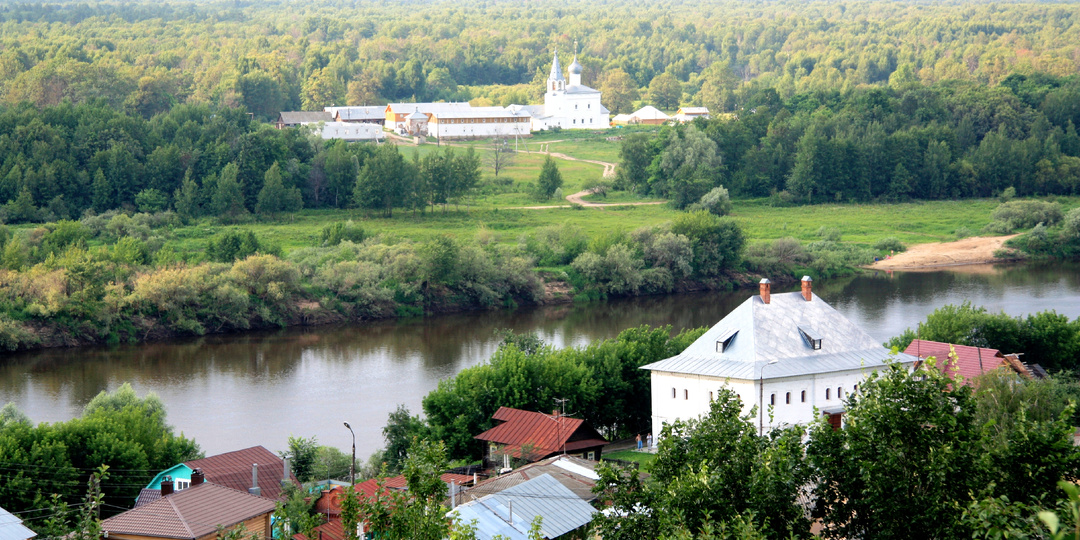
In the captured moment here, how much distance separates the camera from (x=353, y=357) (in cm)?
3400

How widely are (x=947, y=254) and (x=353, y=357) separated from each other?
2665 cm

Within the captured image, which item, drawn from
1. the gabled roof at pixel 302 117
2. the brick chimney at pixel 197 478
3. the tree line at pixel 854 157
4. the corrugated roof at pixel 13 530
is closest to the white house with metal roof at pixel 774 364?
the brick chimney at pixel 197 478

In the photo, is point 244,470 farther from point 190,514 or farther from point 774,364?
point 774,364

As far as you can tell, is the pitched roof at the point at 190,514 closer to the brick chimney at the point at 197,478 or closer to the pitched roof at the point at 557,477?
the brick chimney at the point at 197,478

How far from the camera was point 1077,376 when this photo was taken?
27500 mm

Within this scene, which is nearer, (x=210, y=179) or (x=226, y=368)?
(x=226, y=368)

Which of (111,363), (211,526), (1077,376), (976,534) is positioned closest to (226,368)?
(111,363)

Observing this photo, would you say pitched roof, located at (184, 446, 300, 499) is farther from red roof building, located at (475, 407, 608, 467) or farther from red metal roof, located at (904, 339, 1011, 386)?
red metal roof, located at (904, 339, 1011, 386)

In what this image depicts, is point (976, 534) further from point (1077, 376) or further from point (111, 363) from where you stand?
point (111, 363)

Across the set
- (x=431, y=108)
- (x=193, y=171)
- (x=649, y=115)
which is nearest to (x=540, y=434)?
(x=193, y=171)

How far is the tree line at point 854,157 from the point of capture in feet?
194

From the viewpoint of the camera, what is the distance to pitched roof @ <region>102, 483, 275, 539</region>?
1491 cm

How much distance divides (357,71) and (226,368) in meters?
71.4

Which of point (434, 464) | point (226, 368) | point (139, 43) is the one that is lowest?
point (226, 368)
